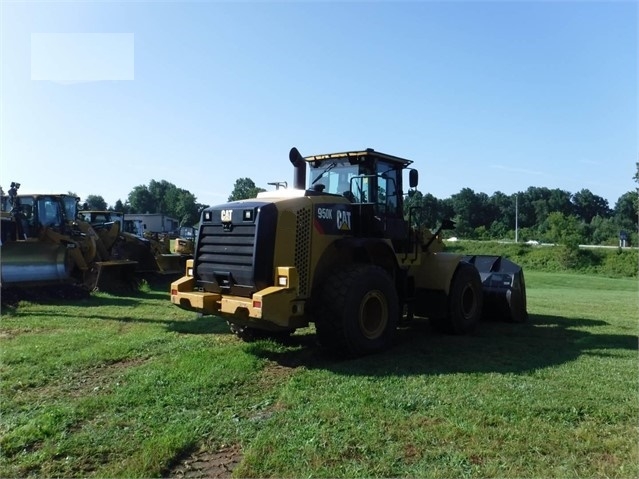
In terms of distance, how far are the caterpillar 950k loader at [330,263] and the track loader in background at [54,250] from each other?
7010 mm

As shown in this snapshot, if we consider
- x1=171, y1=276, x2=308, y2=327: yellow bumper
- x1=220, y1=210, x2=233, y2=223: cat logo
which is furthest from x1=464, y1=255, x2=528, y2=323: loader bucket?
x1=220, y1=210, x2=233, y2=223: cat logo

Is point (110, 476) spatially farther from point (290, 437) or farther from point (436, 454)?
point (436, 454)

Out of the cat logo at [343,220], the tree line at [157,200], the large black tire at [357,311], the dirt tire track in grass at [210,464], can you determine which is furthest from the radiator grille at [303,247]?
the tree line at [157,200]

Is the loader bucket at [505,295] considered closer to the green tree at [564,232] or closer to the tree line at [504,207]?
the green tree at [564,232]

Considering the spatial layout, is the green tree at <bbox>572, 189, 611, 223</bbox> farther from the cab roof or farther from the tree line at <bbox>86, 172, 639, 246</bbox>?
the cab roof

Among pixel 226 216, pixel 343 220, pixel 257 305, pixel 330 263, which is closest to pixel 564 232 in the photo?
pixel 343 220

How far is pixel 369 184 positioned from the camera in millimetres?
8336

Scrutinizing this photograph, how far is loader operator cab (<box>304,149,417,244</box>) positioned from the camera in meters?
8.10

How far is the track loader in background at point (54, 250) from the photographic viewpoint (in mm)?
12750

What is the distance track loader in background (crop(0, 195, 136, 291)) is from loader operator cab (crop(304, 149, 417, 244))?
25.8 feet

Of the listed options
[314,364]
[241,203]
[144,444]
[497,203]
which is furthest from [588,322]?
[497,203]

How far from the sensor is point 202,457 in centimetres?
410

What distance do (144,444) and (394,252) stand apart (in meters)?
5.02

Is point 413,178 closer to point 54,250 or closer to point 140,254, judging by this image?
point 54,250
